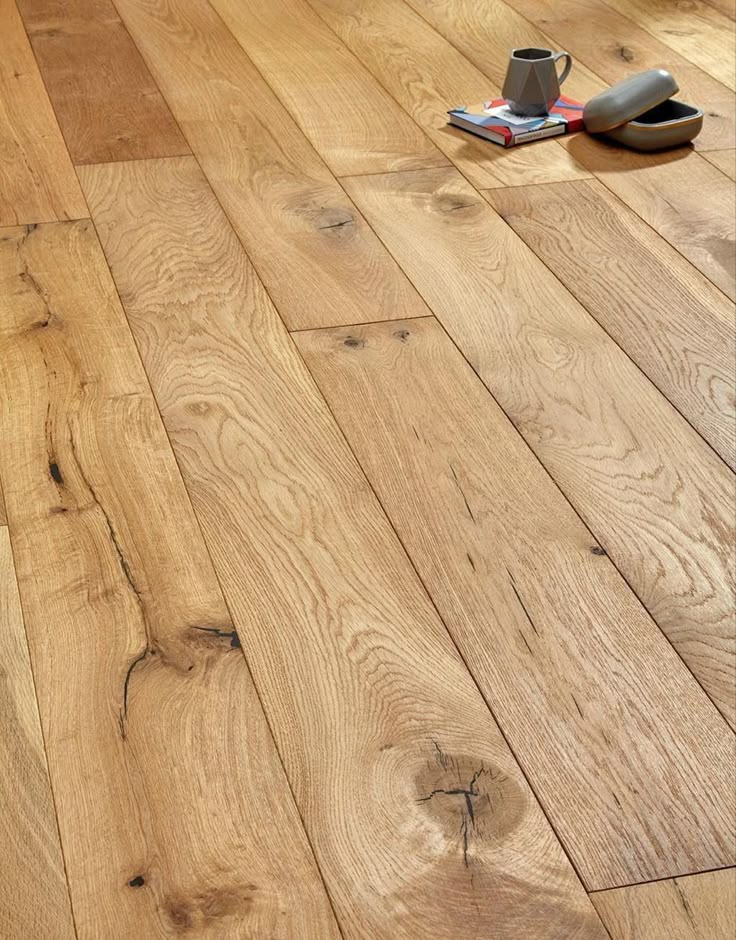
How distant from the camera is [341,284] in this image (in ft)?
5.75

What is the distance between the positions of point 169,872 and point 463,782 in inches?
9.8

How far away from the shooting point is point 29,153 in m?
2.10

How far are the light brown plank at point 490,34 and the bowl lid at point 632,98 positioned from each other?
0.64ft

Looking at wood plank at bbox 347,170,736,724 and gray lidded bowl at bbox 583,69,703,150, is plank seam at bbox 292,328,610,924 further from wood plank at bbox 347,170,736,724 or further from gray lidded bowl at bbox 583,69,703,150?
gray lidded bowl at bbox 583,69,703,150

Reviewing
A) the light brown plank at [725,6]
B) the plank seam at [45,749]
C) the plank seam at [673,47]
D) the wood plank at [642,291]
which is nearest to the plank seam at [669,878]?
the plank seam at [45,749]

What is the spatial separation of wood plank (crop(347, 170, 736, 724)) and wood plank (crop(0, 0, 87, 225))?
0.46m

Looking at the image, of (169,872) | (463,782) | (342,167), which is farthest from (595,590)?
(342,167)

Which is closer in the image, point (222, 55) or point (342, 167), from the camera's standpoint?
point (342, 167)

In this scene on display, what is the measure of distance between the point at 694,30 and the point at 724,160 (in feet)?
2.22

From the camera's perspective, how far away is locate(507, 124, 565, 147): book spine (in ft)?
7.09

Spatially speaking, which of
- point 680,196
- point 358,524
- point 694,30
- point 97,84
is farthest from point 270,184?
point 694,30

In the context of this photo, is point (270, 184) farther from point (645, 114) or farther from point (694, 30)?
point (694, 30)

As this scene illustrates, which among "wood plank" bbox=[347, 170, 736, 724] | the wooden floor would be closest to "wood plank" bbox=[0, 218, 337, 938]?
the wooden floor

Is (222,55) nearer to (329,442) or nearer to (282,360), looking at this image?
(282,360)
